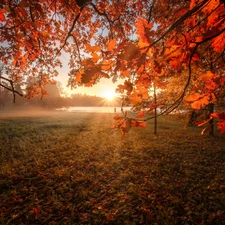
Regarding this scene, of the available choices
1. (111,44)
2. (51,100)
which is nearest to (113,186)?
(111,44)

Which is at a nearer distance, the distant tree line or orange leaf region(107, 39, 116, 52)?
orange leaf region(107, 39, 116, 52)

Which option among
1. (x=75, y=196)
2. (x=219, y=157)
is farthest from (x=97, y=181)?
(x=219, y=157)

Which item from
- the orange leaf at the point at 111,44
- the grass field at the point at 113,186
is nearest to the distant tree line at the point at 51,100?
the grass field at the point at 113,186

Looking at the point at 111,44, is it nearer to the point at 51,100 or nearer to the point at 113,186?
the point at 113,186

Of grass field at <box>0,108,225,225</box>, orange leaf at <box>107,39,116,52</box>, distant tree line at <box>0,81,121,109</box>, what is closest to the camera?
orange leaf at <box>107,39,116,52</box>

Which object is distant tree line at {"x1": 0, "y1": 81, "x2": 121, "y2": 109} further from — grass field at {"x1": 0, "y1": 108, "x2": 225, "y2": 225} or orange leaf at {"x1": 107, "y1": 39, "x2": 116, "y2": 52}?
orange leaf at {"x1": 107, "y1": 39, "x2": 116, "y2": 52}

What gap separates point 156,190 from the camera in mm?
4340

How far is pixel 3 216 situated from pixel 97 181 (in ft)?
8.27

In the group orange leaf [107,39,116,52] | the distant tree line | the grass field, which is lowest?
the grass field

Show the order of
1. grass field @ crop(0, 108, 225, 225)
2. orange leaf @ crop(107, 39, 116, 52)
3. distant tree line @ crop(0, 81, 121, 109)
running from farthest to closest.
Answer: distant tree line @ crop(0, 81, 121, 109), grass field @ crop(0, 108, 225, 225), orange leaf @ crop(107, 39, 116, 52)

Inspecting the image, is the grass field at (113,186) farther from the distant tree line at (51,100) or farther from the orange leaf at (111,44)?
the distant tree line at (51,100)

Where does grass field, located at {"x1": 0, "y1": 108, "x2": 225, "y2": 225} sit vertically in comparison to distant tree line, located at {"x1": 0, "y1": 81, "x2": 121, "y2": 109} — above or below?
below

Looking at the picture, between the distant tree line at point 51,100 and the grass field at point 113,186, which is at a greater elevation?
the distant tree line at point 51,100

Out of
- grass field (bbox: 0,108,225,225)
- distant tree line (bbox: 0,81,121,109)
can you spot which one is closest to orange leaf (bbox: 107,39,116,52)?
grass field (bbox: 0,108,225,225)
